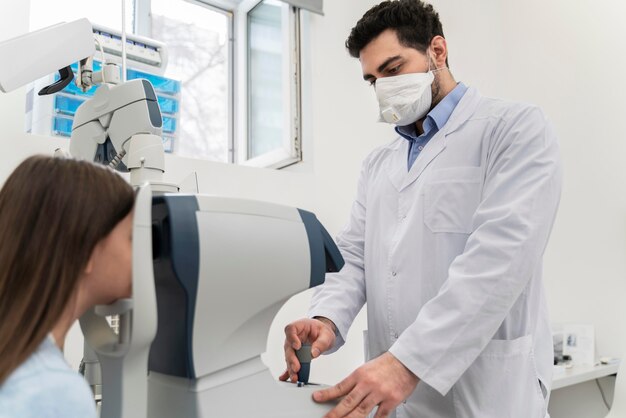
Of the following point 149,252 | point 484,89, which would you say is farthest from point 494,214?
point 484,89

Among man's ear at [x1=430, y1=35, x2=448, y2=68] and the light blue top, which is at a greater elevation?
man's ear at [x1=430, y1=35, x2=448, y2=68]

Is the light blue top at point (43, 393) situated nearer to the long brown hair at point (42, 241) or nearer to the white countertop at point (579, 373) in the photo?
the long brown hair at point (42, 241)

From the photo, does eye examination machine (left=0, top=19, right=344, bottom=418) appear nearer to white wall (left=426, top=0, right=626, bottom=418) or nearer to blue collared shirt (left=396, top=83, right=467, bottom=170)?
blue collared shirt (left=396, top=83, right=467, bottom=170)

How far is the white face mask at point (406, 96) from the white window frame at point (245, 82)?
1.16 m

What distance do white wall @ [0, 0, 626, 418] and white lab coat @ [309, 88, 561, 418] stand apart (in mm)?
975

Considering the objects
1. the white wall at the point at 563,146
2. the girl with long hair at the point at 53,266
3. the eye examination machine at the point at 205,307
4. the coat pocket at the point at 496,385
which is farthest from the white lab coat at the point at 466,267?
the white wall at the point at 563,146

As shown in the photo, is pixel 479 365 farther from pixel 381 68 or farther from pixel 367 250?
pixel 381 68

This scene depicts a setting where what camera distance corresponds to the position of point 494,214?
0.99 m

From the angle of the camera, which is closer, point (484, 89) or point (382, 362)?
point (382, 362)

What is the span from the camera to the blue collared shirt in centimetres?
127

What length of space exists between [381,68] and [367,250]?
0.44 metres

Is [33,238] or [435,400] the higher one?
[33,238]

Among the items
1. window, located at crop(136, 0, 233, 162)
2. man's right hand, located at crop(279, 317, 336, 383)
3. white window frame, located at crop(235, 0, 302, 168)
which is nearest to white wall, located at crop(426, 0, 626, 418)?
white window frame, located at crop(235, 0, 302, 168)

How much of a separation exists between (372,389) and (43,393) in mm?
445
